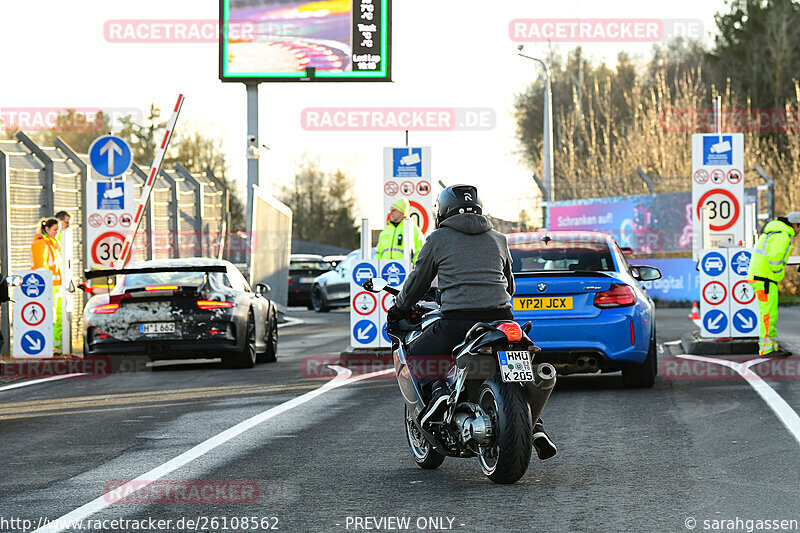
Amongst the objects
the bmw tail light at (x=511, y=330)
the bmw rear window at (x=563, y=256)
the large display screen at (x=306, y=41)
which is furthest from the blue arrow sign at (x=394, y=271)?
the large display screen at (x=306, y=41)

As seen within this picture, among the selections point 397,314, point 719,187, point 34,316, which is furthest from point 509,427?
point 719,187

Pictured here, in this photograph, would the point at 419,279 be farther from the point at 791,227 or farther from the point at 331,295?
the point at 331,295

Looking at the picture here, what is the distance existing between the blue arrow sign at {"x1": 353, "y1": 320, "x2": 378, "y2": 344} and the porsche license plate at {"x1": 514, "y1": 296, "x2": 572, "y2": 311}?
573 centimetres

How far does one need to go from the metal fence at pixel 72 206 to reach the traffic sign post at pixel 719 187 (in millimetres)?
8570

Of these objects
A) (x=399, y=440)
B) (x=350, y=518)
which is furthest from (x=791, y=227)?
(x=350, y=518)

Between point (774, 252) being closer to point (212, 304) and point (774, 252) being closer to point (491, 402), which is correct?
point (212, 304)

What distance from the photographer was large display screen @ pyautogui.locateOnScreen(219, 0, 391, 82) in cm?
2931

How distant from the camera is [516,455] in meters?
7.73

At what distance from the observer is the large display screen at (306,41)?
29312mm

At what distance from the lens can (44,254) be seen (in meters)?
18.3

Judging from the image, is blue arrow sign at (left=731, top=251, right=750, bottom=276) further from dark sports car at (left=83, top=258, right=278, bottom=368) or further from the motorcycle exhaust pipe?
the motorcycle exhaust pipe

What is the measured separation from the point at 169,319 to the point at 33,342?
8.85ft

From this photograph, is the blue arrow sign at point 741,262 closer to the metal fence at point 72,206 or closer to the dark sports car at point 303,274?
the metal fence at point 72,206

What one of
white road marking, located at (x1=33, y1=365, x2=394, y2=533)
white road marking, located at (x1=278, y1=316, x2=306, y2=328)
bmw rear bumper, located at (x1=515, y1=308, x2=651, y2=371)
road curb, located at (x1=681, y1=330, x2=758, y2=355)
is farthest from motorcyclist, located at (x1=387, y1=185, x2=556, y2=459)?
white road marking, located at (x1=278, y1=316, x2=306, y2=328)
